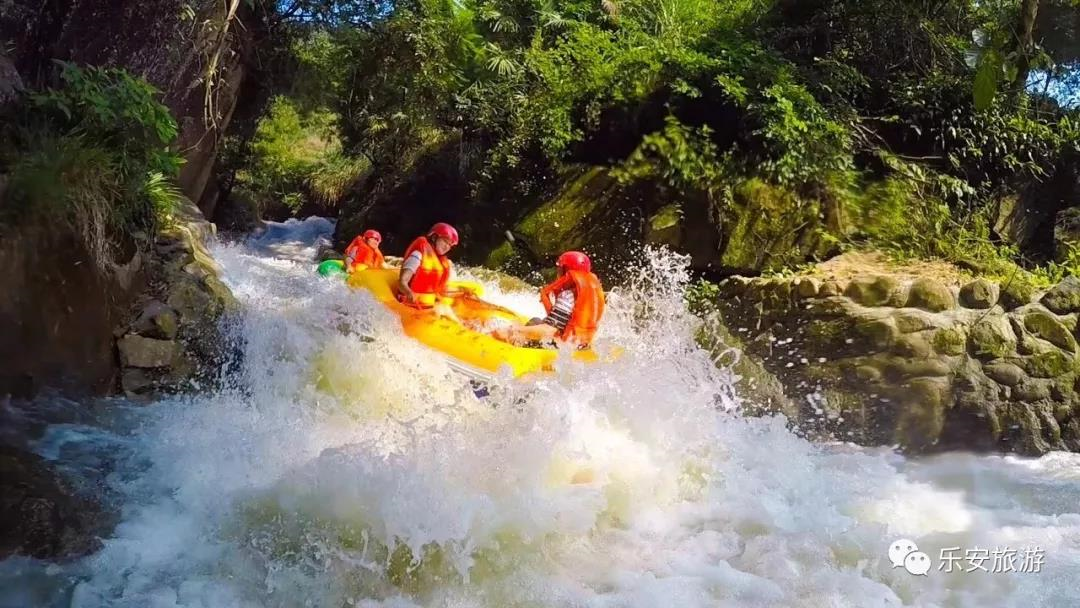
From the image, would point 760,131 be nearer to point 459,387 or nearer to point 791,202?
point 791,202

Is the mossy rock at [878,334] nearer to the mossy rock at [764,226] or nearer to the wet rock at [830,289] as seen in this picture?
the wet rock at [830,289]

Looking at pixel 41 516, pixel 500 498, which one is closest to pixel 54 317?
pixel 41 516

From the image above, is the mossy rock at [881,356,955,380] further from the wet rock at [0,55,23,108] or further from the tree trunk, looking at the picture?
the wet rock at [0,55,23,108]

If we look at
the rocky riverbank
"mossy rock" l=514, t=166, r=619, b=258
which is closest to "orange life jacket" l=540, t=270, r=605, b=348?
the rocky riverbank

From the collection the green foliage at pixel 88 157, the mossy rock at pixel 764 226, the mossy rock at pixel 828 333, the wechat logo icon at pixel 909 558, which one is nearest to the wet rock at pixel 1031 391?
the mossy rock at pixel 828 333

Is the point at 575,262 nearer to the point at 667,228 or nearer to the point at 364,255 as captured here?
the point at 667,228

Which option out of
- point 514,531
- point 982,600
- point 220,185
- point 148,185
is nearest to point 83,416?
point 148,185
